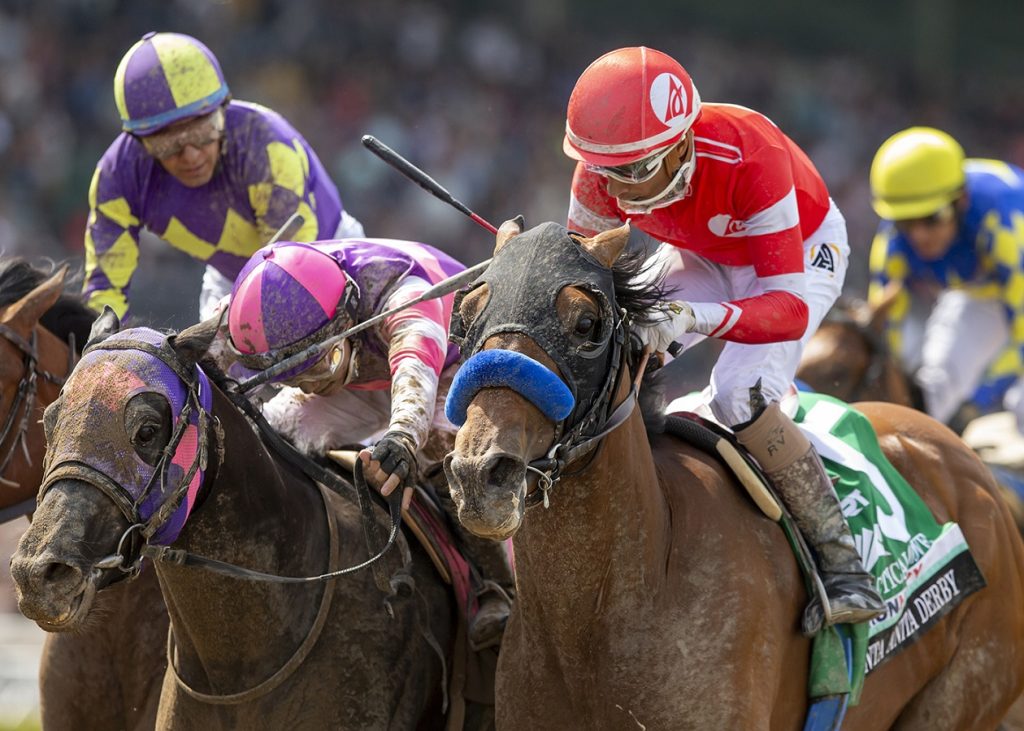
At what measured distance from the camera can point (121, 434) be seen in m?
3.80

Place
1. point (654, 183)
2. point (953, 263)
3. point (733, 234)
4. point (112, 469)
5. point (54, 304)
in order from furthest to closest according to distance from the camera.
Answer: point (953, 263) < point (54, 304) < point (733, 234) < point (654, 183) < point (112, 469)

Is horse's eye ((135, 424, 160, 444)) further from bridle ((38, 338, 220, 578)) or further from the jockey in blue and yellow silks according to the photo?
the jockey in blue and yellow silks

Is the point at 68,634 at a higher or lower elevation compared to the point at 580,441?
lower

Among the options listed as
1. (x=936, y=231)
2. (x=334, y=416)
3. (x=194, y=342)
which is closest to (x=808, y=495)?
(x=334, y=416)

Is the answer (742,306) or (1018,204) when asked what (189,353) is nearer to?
(742,306)

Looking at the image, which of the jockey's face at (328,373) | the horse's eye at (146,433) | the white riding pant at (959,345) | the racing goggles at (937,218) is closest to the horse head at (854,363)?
the white riding pant at (959,345)

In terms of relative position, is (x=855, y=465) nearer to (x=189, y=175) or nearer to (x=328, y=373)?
(x=328, y=373)

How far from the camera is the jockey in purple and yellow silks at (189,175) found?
5645 millimetres

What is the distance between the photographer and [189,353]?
4055 millimetres

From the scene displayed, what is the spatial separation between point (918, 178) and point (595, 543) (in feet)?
17.0

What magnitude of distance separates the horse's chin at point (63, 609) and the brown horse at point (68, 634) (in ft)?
3.13

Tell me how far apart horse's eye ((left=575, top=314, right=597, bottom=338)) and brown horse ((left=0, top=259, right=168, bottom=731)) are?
1819mm

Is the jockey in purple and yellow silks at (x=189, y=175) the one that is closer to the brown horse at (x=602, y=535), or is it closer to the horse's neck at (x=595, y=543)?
the brown horse at (x=602, y=535)

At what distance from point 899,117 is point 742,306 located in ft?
57.5
